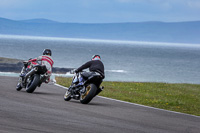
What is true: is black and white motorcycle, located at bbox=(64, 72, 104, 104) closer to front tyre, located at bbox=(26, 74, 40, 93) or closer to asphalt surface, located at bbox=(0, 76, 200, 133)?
asphalt surface, located at bbox=(0, 76, 200, 133)

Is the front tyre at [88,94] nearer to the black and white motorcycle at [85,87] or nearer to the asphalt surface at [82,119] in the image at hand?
the black and white motorcycle at [85,87]

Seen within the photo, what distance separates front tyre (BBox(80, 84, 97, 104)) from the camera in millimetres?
13078

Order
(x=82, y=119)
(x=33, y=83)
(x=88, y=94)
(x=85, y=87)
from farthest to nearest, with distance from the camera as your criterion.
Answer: (x=33, y=83), (x=85, y=87), (x=88, y=94), (x=82, y=119)

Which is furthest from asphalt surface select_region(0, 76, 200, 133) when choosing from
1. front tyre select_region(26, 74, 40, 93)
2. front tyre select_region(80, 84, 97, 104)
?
front tyre select_region(26, 74, 40, 93)

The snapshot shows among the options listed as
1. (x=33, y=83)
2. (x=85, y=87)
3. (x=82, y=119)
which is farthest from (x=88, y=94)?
(x=82, y=119)

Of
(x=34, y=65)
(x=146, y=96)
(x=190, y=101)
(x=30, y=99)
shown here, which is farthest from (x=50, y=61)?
(x=190, y=101)

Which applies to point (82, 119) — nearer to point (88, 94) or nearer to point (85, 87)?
point (88, 94)

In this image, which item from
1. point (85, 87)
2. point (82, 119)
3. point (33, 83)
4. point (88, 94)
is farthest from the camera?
point (33, 83)

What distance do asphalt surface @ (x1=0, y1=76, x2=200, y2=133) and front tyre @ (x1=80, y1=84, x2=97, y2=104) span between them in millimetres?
380

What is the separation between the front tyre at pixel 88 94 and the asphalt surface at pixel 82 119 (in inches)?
15.0

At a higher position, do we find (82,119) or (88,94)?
(88,94)

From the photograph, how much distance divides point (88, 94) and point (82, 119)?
328cm

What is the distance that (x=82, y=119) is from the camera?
9922 mm

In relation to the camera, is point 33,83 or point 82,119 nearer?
point 82,119
